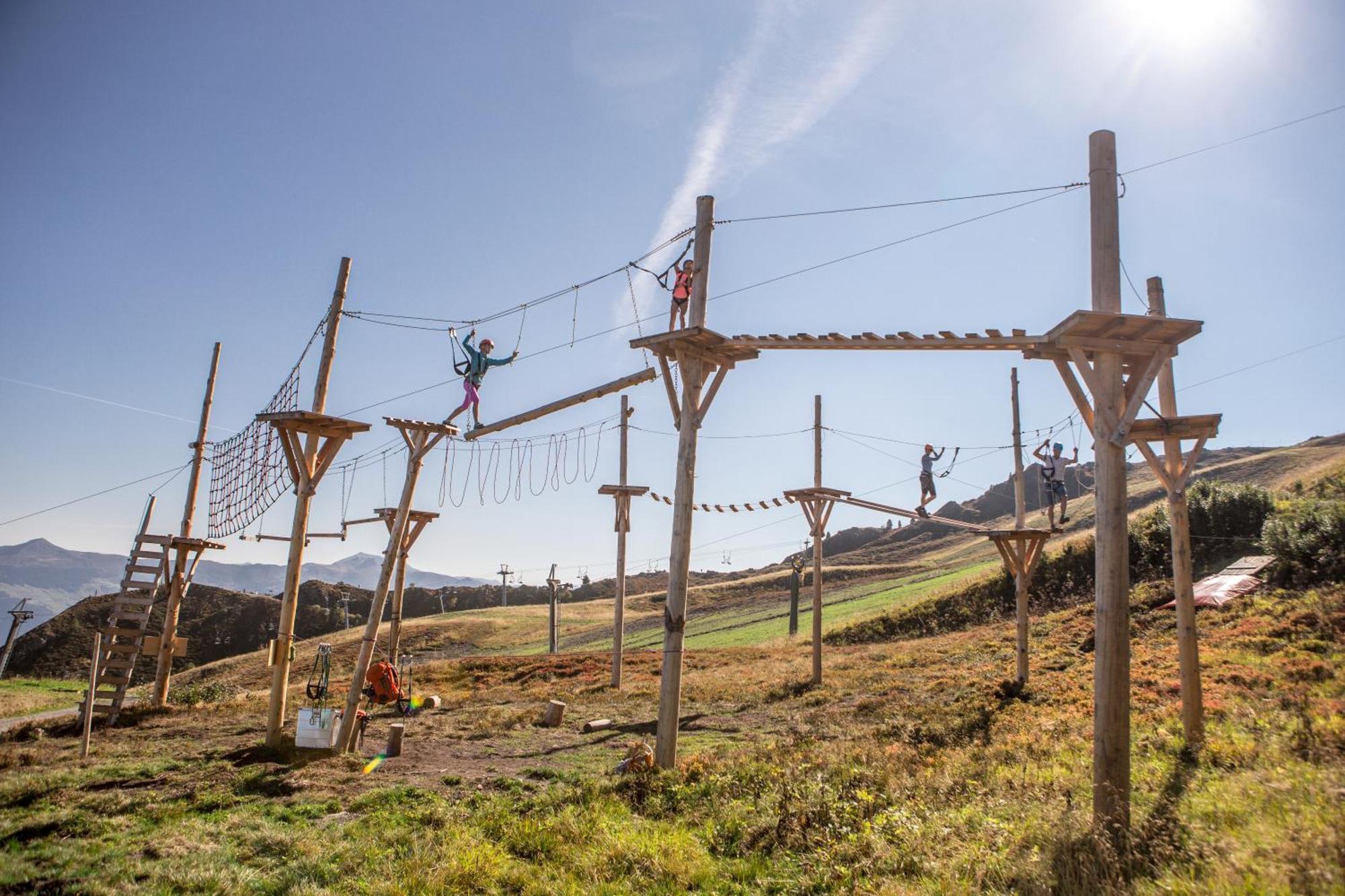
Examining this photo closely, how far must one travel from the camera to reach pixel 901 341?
8906 mm

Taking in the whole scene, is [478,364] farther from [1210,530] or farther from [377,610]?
[1210,530]

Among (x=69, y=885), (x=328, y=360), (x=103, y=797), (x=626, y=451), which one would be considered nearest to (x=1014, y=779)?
(x=69, y=885)

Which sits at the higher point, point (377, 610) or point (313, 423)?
point (313, 423)

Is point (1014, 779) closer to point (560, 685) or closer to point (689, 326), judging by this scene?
point (689, 326)

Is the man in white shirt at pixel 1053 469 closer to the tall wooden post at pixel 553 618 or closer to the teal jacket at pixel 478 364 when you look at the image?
the teal jacket at pixel 478 364

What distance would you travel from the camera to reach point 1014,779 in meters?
8.17

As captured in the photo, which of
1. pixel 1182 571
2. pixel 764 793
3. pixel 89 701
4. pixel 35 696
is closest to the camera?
pixel 764 793

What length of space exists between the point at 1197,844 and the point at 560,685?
60.1 feet

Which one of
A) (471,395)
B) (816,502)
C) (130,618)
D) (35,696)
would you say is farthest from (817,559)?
(35,696)

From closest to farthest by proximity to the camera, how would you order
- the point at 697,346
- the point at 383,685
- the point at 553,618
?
the point at 697,346, the point at 383,685, the point at 553,618

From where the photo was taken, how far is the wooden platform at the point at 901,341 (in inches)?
314

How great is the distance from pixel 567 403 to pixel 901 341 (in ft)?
18.5

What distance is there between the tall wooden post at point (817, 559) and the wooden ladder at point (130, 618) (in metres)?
15.2

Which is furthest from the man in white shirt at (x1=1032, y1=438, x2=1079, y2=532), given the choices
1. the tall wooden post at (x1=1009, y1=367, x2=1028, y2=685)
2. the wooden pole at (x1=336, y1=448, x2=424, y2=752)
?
the wooden pole at (x1=336, y1=448, x2=424, y2=752)
